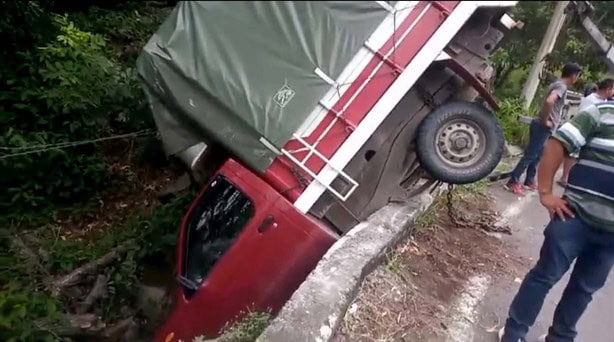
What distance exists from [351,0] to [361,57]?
140 cm

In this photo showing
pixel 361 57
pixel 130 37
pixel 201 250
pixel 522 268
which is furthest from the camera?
pixel 130 37

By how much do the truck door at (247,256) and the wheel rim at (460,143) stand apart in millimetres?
938

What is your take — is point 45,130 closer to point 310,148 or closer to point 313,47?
point 310,148

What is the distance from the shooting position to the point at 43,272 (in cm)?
536

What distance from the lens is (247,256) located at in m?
3.89

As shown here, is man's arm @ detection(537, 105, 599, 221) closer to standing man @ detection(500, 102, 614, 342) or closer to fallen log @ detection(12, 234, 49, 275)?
standing man @ detection(500, 102, 614, 342)

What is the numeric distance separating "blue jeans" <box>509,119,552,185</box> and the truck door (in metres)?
2.86

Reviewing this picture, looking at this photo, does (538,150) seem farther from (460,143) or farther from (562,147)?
(562,147)

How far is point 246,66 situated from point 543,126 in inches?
162

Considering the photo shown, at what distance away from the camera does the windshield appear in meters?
3.97

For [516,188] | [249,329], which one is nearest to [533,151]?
[516,188]

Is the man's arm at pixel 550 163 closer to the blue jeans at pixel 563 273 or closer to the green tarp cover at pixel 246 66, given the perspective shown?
the blue jeans at pixel 563 273

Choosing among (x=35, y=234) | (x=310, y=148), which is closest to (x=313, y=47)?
(x=310, y=148)

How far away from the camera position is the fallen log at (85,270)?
5188mm
